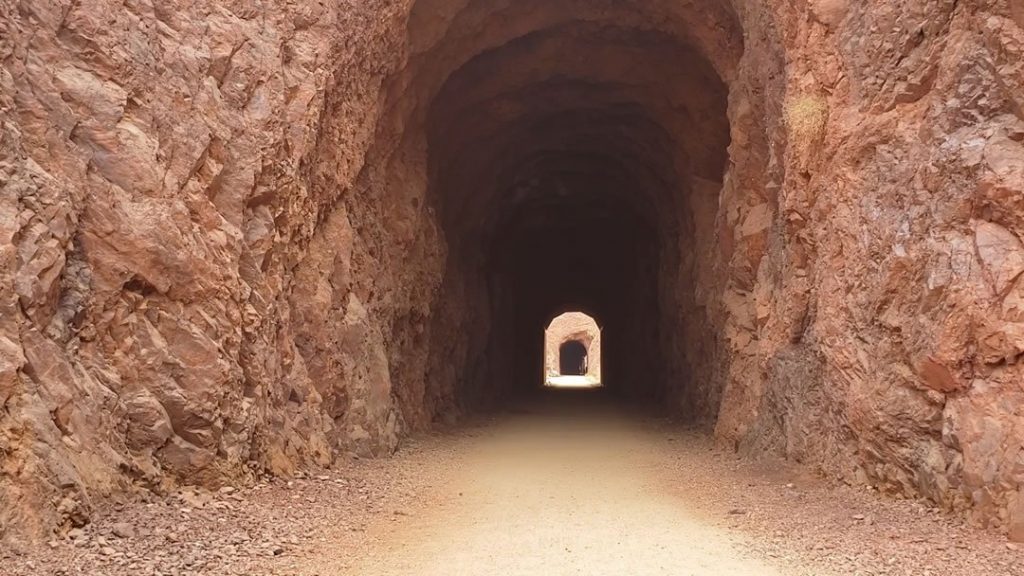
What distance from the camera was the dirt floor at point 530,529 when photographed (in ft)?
15.1

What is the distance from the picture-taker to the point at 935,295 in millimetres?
5945

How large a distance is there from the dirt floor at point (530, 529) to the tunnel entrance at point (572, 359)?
4318 centimetres

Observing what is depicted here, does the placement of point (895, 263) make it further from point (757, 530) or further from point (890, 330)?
point (757, 530)

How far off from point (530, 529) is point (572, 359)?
47311 millimetres

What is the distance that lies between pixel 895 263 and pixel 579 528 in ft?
11.8

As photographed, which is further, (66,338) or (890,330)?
(890,330)

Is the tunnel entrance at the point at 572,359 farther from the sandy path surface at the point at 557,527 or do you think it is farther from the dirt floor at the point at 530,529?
the dirt floor at the point at 530,529

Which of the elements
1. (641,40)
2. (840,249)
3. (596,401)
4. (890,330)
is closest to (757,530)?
(890,330)

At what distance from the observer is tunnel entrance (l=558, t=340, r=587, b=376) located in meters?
51.7

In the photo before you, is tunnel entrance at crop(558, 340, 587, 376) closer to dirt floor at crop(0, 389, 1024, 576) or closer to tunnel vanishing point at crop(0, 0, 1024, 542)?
tunnel vanishing point at crop(0, 0, 1024, 542)

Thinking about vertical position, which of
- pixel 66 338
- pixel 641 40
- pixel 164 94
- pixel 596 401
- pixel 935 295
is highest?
pixel 641 40

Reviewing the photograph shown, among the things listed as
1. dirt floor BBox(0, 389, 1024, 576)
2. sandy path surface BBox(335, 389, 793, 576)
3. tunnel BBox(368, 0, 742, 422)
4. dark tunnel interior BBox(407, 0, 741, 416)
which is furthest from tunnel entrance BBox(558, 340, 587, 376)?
dirt floor BBox(0, 389, 1024, 576)

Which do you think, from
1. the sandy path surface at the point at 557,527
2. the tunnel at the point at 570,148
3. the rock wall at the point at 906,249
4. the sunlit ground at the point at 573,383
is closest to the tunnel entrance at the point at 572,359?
the sunlit ground at the point at 573,383

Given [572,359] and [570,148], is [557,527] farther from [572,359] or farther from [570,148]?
[572,359]
